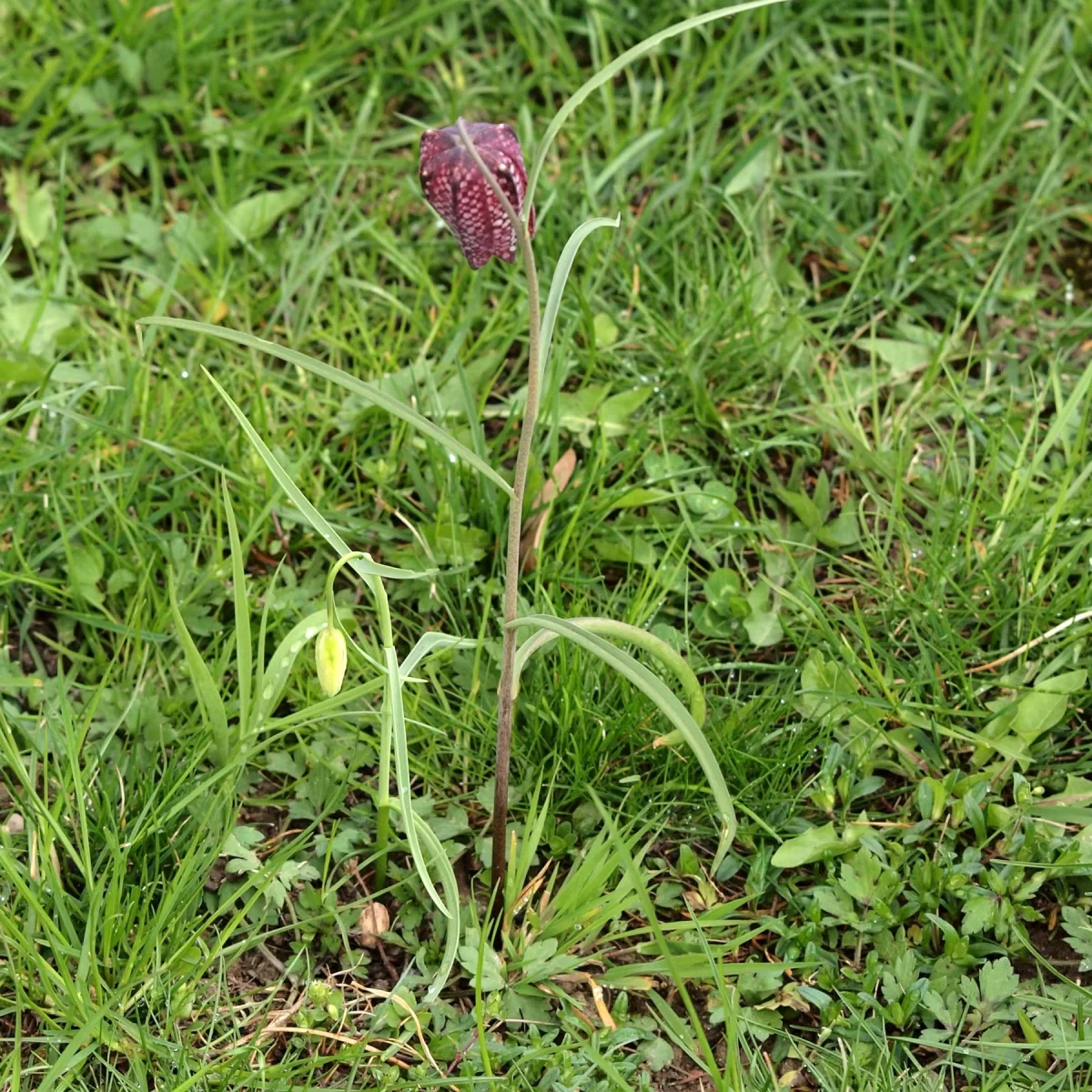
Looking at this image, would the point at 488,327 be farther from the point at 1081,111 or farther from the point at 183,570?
the point at 1081,111

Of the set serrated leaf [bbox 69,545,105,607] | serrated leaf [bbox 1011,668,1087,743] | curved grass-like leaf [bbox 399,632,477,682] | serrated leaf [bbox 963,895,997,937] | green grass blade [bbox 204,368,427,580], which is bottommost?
serrated leaf [bbox 963,895,997,937]

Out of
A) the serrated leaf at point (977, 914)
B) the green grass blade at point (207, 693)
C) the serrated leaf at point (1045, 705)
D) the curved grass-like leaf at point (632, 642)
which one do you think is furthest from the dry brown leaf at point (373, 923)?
the serrated leaf at point (1045, 705)

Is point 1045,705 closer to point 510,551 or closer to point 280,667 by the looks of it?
point 510,551

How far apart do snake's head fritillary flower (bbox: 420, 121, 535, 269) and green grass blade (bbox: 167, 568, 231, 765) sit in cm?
66

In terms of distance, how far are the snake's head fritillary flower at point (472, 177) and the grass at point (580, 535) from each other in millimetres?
389

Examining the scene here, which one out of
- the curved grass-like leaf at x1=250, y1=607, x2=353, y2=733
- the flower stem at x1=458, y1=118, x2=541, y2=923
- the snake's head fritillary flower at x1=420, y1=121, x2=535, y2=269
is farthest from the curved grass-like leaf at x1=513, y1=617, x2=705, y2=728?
the snake's head fritillary flower at x1=420, y1=121, x2=535, y2=269

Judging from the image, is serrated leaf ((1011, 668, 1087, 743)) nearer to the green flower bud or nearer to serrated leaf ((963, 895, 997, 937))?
serrated leaf ((963, 895, 997, 937))

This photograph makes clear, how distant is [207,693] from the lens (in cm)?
178

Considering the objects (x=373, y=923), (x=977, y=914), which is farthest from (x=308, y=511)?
(x=977, y=914)

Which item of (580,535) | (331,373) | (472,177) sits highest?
(472,177)

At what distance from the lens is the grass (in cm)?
171

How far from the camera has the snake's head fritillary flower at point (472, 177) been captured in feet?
4.33

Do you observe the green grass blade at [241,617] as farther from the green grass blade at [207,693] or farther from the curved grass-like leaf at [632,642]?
the curved grass-like leaf at [632,642]

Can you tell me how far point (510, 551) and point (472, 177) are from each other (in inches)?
16.3
